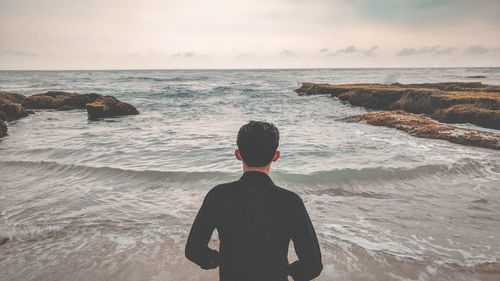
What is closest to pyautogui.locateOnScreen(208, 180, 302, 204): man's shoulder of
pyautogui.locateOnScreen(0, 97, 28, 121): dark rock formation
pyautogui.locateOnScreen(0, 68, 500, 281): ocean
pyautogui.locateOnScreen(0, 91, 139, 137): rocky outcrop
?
pyautogui.locateOnScreen(0, 68, 500, 281): ocean

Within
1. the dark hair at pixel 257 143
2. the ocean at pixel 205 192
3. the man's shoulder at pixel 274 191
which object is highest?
the dark hair at pixel 257 143

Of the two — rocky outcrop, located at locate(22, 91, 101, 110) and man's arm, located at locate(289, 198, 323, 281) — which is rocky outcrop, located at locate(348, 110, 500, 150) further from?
rocky outcrop, located at locate(22, 91, 101, 110)

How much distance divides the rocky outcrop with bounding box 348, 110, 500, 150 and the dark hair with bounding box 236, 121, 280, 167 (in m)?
12.3

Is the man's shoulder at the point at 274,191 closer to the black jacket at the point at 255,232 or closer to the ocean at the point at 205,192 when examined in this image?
the black jacket at the point at 255,232

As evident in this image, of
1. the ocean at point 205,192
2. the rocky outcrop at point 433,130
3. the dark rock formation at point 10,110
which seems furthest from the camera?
the dark rock formation at point 10,110

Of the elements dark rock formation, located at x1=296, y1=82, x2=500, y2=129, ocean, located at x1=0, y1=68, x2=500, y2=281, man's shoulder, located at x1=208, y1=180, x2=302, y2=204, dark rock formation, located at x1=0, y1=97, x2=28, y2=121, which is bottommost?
ocean, located at x1=0, y1=68, x2=500, y2=281

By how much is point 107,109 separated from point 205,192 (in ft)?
51.6

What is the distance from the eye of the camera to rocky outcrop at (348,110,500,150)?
12.2m

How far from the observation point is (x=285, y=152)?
38.5 ft

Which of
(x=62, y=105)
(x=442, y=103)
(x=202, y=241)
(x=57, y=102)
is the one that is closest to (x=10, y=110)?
(x=62, y=105)

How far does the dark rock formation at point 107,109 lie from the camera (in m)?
21.1

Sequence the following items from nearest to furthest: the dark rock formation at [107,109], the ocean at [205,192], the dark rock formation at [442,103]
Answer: the ocean at [205,192], the dark rock formation at [442,103], the dark rock formation at [107,109]

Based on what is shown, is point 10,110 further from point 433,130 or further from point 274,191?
point 274,191

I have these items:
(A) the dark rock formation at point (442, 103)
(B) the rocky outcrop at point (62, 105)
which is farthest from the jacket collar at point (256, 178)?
(A) the dark rock formation at point (442, 103)
